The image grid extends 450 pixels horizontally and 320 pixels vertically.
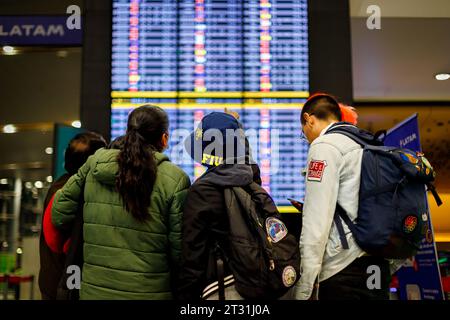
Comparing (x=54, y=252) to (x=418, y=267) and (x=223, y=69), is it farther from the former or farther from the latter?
(x=418, y=267)

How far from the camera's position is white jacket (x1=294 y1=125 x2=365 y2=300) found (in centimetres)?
219

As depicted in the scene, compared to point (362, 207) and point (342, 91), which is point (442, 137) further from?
point (362, 207)

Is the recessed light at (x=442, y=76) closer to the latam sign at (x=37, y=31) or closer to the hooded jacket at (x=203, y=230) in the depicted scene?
the latam sign at (x=37, y=31)

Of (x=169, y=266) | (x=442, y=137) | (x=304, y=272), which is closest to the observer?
(x=304, y=272)

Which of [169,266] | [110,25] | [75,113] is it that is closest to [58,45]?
[110,25]

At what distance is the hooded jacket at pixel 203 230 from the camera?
7.00 ft

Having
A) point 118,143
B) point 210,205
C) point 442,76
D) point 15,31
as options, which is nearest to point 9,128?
point 15,31

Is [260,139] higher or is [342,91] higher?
[342,91]

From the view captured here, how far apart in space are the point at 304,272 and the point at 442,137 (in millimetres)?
7645

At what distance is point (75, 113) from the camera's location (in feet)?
19.2

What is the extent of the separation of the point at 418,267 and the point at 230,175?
6.64 ft

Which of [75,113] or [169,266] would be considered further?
[75,113]

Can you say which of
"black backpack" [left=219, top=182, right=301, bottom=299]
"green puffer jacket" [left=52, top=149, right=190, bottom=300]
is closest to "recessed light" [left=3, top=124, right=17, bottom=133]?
"green puffer jacket" [left=52, top=149, right=190, bottom=300]
